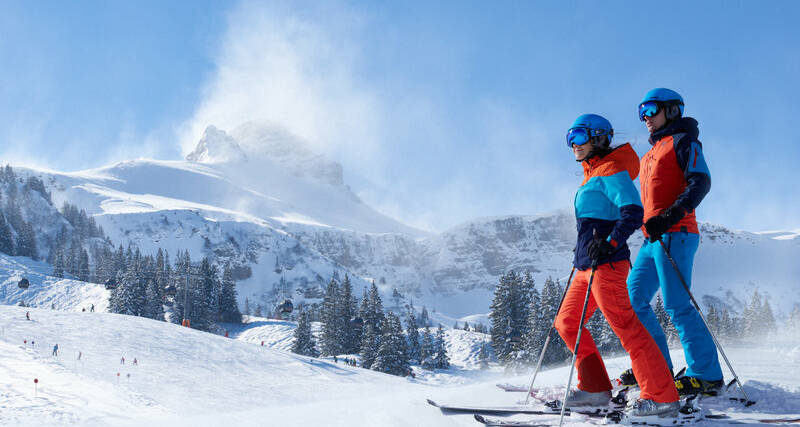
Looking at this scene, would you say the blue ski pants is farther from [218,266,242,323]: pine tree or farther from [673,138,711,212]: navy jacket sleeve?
[218,266,242,323]: pine tree

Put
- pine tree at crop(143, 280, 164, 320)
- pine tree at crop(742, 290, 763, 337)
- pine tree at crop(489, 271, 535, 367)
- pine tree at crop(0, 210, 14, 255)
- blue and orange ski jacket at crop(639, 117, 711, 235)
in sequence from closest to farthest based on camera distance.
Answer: blue and orange ski jacket at crop(639, 117, 711, 235) < pine tree at crop(489, 271, 535, 367) < pine tree at crop(742, 290, 763, 337) < pine tree at crop(143, 280, 164, 320) < pine tree at crop(0, 210, 14, 255)

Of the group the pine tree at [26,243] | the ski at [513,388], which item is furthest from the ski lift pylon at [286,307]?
the pine tree at [26,243]

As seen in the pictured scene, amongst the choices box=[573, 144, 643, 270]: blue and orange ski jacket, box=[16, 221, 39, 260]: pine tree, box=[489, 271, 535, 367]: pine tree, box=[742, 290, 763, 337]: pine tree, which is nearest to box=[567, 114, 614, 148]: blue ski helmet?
box=[573, 144, 643, 270]: blue and orange ski jacket

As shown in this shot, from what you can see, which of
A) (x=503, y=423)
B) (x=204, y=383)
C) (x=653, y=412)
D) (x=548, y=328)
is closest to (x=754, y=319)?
(x=548, y=328)

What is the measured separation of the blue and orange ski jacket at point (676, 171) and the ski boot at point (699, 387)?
4.14 ft

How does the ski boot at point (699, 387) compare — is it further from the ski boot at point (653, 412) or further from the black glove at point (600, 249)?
the black glove at point (600, 249)

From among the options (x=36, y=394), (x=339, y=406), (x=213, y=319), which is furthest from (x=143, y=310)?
(x=339, y=406)

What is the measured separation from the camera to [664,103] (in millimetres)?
4363

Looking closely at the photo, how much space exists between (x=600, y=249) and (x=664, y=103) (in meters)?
1.77

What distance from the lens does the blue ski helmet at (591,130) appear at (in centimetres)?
401

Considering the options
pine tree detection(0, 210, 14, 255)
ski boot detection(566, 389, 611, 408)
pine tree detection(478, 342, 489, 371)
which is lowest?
pine tree detection(478, 342, 489, 371)

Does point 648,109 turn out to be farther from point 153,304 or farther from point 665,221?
point 153,304

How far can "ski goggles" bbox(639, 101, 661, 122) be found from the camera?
439cm

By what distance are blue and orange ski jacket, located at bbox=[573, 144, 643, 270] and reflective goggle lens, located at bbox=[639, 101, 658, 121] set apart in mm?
683
